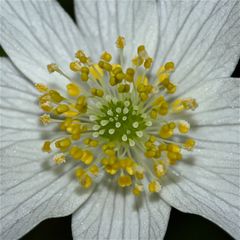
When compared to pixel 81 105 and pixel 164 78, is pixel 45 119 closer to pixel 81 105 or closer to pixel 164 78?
pixel 81 105

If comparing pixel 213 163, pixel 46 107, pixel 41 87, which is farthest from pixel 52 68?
pixel 213 163

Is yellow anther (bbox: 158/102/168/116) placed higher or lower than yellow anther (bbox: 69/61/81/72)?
lower

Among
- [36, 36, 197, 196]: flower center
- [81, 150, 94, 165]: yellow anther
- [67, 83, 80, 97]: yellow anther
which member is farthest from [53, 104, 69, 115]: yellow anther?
[81, 150, 94, 165]: yellow anther

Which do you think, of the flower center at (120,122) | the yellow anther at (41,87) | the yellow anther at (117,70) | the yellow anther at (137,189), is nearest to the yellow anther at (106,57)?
the flower center at (120,122)

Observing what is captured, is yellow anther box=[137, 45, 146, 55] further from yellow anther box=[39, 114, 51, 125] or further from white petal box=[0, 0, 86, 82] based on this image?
yellow anther box=[39, 114, 51, 125]

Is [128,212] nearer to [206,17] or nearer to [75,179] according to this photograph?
[75,179]

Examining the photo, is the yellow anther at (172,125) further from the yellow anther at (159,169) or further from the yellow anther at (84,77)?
the yellow anther at (84,77)

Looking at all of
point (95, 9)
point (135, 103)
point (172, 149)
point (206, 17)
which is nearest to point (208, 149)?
point (172, 149)
